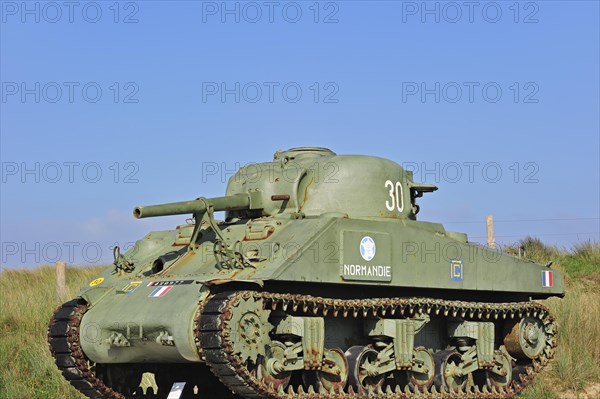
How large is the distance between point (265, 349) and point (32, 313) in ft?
31.9

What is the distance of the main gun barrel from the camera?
12.8 m

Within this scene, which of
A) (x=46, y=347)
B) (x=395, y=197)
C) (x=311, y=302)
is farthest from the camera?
(x=46, y=347)

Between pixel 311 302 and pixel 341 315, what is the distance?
50.1 inches

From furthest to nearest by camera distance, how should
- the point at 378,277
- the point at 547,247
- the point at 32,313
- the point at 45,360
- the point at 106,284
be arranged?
the point at 547,247 → the point at 32,313 → the point at 45,360 → the point at 106,284 → the point at 378,277

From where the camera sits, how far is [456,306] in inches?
548

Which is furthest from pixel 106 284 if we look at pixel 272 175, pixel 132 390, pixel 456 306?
pixel 456 306

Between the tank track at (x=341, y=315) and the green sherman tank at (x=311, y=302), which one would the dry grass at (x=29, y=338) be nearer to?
the green sherman tank at (x=311, y=302)

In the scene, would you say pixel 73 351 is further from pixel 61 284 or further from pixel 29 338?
pixel 61 284

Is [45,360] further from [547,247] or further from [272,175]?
[547,247]

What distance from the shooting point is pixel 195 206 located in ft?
43.5

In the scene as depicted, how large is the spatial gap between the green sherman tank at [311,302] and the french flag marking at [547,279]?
0.02 metres

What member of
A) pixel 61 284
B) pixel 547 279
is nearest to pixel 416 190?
pixel 547 279

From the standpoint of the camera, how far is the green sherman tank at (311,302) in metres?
11.8

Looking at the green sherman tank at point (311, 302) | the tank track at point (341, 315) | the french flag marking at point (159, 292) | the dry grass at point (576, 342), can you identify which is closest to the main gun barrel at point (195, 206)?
the green sherman tank at point (311, 302)
